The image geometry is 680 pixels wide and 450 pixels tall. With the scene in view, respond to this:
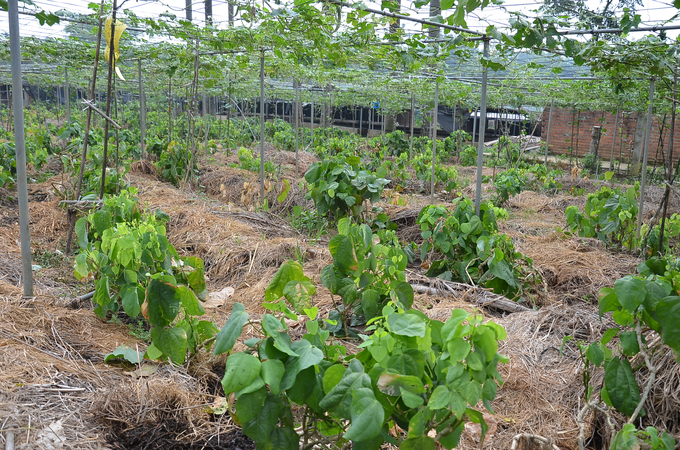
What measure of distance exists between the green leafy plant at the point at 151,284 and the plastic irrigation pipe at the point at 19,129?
1.09 ft

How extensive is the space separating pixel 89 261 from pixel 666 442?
3255mm

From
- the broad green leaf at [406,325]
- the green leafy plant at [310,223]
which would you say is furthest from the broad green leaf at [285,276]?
the green leafy plant at [310,223]

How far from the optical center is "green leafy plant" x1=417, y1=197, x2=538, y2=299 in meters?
4.34

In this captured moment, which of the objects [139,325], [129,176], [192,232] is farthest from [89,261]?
[129,176]

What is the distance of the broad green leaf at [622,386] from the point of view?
2.09m

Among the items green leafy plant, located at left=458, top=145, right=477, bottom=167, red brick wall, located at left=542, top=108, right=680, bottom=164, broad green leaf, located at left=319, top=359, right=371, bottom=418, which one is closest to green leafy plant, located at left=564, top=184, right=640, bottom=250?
broad green leaf, located at left=319, top=359, right=371, bottom=418

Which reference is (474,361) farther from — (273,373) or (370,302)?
(370,302)

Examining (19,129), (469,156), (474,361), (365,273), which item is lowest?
(469,156)

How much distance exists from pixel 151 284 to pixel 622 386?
2.10 metres

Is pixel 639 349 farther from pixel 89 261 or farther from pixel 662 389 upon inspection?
pixel 89 261

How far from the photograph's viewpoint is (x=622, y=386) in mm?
2104

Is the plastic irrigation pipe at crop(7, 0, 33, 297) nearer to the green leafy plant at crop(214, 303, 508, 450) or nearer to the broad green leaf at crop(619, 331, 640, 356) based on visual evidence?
the green leafy plant at crop(214, 303, 508, 450)

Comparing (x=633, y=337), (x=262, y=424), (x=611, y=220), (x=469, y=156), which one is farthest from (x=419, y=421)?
(x=469, y=156)

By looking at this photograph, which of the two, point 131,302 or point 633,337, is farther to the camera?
point 131,302
